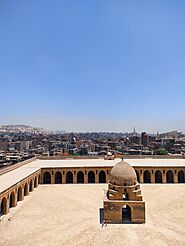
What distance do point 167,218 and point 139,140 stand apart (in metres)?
117

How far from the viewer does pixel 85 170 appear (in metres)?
42.2


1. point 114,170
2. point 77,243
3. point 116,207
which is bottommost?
point 77,243

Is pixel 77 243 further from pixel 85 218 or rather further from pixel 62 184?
pixel 62 184

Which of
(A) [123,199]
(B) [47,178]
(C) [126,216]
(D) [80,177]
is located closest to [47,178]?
(B) [47,178]

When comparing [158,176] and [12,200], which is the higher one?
[158,176]

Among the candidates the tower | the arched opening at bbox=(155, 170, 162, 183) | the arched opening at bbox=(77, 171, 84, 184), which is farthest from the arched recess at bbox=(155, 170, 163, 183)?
the tower

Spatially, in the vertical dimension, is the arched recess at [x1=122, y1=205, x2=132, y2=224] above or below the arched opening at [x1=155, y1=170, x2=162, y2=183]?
below

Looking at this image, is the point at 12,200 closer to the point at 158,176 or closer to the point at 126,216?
the point at 126,216

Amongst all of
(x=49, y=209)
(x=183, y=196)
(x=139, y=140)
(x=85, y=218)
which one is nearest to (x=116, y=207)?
(x=85, y=218)

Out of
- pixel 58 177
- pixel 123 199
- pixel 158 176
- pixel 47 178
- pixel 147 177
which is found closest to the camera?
pixel 123 199

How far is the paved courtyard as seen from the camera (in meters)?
20.0

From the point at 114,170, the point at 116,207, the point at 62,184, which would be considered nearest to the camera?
the point at 116,207

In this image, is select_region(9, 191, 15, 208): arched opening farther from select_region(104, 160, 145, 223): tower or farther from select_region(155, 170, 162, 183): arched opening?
select_region(155, 170, 162, 183): arched opening

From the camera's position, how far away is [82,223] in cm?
2334
